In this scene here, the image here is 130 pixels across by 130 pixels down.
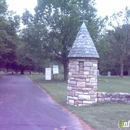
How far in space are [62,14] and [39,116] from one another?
2492 centimetres

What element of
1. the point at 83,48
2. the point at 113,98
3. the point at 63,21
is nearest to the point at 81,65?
the point at 83,48

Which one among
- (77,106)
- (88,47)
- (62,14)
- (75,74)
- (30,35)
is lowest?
(77,106)

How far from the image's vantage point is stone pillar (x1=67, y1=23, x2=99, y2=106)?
12.8 meters

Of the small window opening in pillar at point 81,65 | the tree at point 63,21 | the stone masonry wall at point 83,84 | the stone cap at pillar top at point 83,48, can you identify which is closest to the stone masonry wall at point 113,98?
the stone masonry wall at point 83,84

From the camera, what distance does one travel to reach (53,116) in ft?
33.2

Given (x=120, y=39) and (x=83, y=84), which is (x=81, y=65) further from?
(x=120, y=39)

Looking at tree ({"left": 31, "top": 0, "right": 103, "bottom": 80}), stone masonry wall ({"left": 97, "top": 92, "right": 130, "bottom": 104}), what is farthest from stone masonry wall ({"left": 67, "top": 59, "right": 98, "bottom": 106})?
tree ({"left": 31, "top": 0, "right": 103, "bottom": 80})

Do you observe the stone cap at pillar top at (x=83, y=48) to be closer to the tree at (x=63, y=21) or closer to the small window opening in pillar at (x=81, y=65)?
the small window opening in pillar at (x=81, y=65)

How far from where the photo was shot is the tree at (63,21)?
32.1m

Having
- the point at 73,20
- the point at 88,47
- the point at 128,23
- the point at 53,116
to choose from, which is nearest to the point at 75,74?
the point at 88,47

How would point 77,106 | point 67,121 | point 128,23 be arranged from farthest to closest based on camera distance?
point 128,23
point 77,106
point 67,121

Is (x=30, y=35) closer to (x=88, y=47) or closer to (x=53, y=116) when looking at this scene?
(x=88, y=47)

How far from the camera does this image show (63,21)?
32438 mm

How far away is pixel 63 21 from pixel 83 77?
20.5 metres
